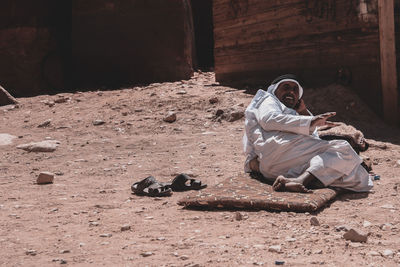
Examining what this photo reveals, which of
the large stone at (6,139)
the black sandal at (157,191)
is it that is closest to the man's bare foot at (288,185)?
the black sandal at (157,191)

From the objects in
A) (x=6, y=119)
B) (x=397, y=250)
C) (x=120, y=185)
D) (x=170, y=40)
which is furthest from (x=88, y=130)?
(x=397, y=250)

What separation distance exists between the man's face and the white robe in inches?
4.0

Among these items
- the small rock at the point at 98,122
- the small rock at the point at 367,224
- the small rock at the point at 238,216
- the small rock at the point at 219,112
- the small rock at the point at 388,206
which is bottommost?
the small rock at the point at 388,206

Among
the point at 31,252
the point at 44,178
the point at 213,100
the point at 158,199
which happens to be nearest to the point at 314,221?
the point at 158,199

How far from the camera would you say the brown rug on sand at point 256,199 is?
3.95 m

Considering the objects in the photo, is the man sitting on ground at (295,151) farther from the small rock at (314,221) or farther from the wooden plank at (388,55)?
the wooden plank at (388,55)

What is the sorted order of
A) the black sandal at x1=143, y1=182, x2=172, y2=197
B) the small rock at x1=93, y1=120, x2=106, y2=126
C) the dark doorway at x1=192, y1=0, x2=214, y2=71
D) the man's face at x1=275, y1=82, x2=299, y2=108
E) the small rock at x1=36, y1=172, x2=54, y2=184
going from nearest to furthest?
the black sandal at x1=143, y1=182, x2=172, y2=197, the man's face at x1=275, y1=82, x2=299, y2=108, the small rock at x1=36, y1=172, x2=54, y2=184, the small rock at x1=93, y1=120, x2=106, y2=126, the dark doorway at x1=192, y1=0, x2=214, y2=71

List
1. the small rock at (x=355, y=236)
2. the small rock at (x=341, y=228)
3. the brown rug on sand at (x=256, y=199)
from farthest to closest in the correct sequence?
the brown rug on sand at (x=256, y=199), the small rock at (x=341, y=228), the small rock at (x=355, y=236)

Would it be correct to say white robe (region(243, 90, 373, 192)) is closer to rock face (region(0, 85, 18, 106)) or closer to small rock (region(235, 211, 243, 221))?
small rock (region(235, 211, 243, 221))

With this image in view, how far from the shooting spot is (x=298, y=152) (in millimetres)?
4594

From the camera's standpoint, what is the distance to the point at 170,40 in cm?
1145

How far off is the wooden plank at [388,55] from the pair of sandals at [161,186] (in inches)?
140

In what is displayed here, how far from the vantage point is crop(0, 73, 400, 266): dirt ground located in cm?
308

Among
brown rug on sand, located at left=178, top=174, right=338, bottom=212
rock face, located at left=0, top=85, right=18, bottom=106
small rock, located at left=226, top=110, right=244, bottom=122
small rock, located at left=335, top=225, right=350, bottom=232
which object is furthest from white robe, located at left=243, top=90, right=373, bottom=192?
rock face, located at left=0, top=85, right=18, bottom=106
